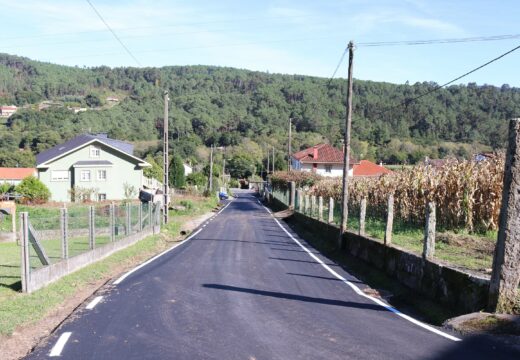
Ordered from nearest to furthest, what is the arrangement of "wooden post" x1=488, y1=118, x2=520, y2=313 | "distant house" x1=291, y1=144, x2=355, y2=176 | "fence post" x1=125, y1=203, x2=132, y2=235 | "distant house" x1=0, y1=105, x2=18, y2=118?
"wooden post" x1=488, y1=118, x2=520, y2=313
"fence post" x1=125, y1=203, x2=132, y2=235
"distant house" x1=291, y1=144, x2=355, y2=176
"distant house" x1=0, y1=105, x2=18, y2=118

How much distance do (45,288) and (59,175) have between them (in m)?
48.0

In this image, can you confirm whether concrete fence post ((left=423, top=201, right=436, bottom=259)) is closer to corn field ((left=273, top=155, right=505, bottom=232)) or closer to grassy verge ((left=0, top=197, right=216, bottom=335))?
grassy verge ((left=0, top=197, right=216, bottom=335))

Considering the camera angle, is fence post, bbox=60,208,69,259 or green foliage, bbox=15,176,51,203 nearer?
fence post, bbox=60,208,69,259

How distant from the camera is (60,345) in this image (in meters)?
7.15

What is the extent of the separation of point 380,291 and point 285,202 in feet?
129

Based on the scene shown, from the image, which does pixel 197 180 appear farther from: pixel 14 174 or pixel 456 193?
pixel 456 193

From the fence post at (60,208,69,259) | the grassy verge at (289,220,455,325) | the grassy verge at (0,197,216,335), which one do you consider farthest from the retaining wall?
the fence post at (60,208,69,259)

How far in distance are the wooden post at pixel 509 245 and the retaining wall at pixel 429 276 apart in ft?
1.06

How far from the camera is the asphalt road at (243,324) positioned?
6680 millimetres

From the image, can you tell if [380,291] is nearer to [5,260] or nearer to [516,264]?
[516,264]

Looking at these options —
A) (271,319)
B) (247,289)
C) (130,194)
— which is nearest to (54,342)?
(271,319)

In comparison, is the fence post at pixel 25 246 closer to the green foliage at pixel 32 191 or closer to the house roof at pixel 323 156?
the green foliage at pixel 32 191

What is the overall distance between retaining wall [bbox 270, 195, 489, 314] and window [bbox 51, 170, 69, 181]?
Result: 46.0 meters

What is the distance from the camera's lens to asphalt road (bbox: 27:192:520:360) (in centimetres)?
668
